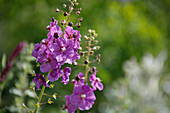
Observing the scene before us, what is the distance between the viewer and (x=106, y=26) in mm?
2947

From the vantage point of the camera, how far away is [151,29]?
344 cm

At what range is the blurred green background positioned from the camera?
2170mm

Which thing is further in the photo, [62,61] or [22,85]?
[22,85]

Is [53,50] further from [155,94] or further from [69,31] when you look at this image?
[155,94]

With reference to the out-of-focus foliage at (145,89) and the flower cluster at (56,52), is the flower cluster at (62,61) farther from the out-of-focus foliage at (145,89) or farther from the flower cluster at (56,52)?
the out-of-focus foliage at (145,89)

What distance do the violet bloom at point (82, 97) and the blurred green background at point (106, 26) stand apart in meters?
0.78

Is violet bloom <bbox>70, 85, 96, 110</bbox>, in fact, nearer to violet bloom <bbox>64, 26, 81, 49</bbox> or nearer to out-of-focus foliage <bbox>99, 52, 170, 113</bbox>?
violet bloom <bbox>64, 26, 81, 49</bbox>

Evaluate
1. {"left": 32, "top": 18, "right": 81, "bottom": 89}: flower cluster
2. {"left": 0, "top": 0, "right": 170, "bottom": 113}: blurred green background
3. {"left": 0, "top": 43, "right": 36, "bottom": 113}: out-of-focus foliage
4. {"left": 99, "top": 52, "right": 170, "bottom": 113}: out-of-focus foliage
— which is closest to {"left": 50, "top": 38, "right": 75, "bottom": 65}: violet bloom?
{"left": 32, "top": 18, "right": 81, "bottom": 89}: flower cluster

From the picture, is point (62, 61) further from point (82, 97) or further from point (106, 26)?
point (106, 26)

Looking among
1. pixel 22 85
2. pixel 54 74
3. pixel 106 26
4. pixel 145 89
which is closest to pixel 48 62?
pixel 54 74

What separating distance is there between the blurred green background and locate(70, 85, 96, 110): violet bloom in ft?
2.55

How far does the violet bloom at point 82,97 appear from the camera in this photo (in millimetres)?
593

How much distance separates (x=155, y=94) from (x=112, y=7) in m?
1.37

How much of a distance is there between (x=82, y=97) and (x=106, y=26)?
2428mm
